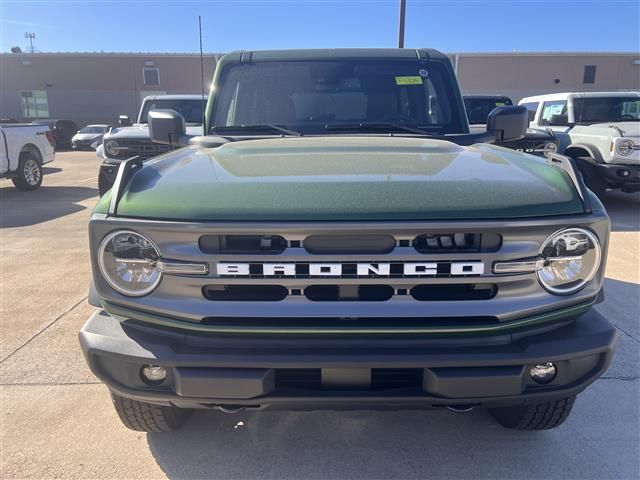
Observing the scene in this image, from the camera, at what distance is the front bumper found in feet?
6.12

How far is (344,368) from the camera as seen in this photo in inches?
73.6

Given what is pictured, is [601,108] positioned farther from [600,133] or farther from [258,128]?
[258,128]

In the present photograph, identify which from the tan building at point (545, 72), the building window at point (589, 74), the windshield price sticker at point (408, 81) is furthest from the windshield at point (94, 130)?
the building window at point (589, 74)

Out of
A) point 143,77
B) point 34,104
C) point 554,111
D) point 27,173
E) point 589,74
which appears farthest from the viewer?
point 34,104

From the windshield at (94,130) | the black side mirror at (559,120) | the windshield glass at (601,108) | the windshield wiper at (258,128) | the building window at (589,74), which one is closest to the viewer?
the windshield wiper at (258,128)

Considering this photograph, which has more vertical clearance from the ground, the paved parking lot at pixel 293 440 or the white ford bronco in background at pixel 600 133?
the white ford bronco in background at pixel 600 133

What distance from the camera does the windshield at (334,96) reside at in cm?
341

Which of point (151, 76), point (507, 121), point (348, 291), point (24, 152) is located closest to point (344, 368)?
point (348, 291)

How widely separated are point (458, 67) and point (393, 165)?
33.0m

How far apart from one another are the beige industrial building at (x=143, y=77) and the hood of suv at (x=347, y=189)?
31308 millimetres

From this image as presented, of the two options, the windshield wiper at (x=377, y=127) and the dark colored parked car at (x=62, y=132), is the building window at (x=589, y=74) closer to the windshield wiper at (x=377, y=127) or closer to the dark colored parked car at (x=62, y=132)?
the dark colored parked car at (x=62, y=132)

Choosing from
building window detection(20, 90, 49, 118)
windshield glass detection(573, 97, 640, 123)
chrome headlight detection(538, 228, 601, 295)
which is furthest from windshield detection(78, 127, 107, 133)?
chrome headlight detection(538, 228, 601, 295)

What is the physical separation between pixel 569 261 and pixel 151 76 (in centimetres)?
3631

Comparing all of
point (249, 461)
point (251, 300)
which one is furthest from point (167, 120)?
point (249, 461)
